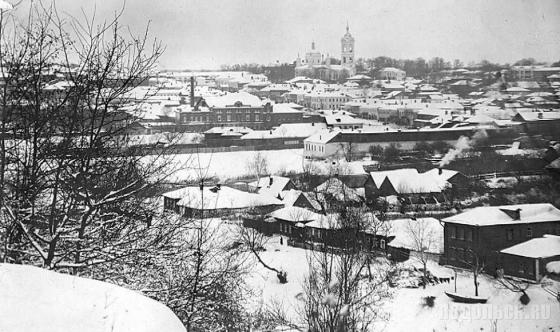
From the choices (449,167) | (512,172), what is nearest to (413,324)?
(512,172)

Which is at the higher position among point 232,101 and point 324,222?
point 232,101

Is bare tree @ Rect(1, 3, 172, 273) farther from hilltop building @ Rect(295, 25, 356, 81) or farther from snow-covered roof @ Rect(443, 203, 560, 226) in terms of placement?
hilltop building @ Rect(295, 25, 356, 81)

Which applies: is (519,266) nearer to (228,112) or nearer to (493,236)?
(493,236)

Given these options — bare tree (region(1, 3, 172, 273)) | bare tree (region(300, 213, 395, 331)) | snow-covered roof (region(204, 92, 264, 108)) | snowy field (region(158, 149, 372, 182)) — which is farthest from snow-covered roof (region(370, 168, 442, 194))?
snow-covered roof (region(204, 92, 264, 108))

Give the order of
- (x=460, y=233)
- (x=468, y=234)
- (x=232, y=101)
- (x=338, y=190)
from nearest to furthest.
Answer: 1. (x=468, y=234)
2. (x=460, y=233)
3. (x=338, y=190)
4. (x=232, y=101)

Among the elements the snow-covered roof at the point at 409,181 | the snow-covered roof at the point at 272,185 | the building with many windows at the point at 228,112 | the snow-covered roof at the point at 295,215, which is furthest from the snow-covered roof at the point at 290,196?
the building with many windows at the point at 228,112

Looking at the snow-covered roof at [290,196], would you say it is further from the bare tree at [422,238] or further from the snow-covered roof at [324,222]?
the bare tree at [422,238]

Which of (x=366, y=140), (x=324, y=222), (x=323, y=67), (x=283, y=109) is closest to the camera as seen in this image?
(x=324, y=222)

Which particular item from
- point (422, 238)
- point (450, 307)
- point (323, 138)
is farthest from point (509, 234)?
point (323, 138)
